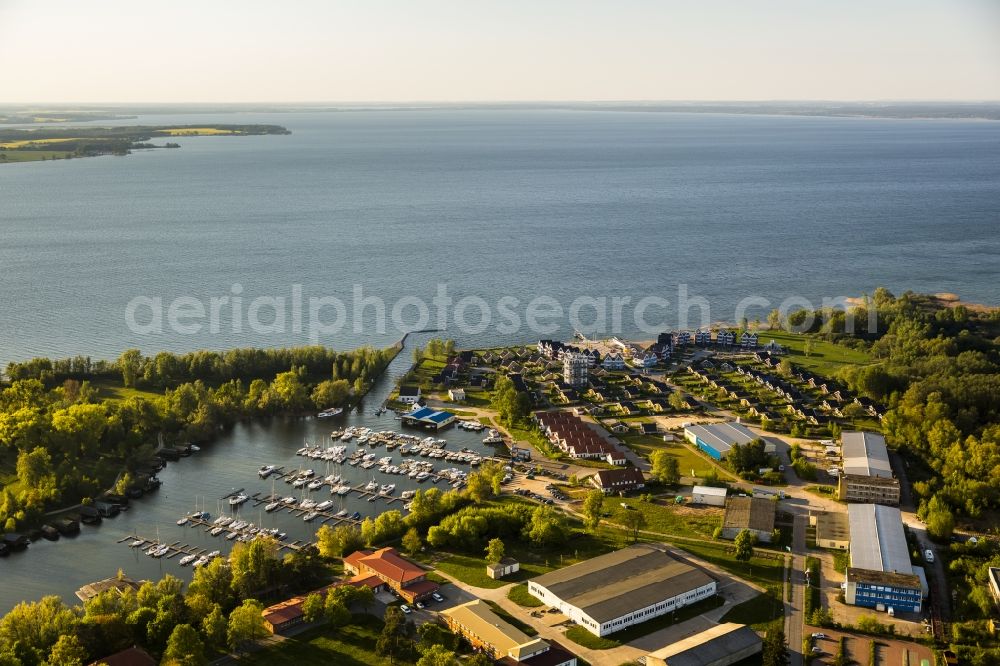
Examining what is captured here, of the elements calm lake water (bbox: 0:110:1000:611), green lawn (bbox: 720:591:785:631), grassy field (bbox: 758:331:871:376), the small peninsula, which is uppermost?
the small peninsula

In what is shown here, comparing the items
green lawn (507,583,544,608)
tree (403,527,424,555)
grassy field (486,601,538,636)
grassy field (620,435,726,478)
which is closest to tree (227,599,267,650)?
tree (403,527,424,555)

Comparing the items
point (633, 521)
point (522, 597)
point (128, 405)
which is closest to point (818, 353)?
point (633, 521)

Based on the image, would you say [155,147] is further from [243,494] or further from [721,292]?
[243,494]

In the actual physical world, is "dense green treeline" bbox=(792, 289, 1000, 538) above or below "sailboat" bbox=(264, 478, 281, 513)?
above

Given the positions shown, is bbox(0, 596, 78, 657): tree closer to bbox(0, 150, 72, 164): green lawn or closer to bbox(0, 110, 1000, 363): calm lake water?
bbox(0, 110, 1000, 363): calm lake water

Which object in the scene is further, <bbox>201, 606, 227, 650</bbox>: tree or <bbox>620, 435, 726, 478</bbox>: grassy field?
<bbox>620, 435, 726, 478</bbox>: grassy field

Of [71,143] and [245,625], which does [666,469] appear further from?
[71,143]

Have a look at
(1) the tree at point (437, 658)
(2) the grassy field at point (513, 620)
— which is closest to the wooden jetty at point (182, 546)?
(2) the grassy field at point (513, 620)
